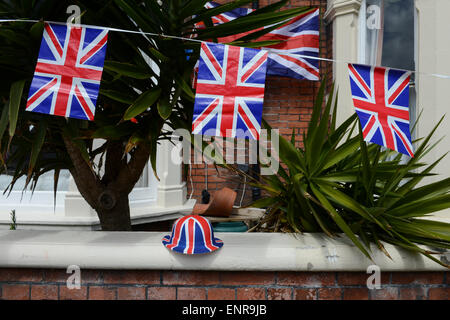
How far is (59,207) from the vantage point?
12.6 ft

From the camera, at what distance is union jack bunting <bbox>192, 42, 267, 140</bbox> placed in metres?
1.73

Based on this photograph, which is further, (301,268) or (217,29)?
(217,29)

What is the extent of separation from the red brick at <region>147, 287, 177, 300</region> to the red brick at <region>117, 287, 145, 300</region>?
0.11 ft

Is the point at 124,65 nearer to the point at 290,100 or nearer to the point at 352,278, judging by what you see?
the point at 352,278

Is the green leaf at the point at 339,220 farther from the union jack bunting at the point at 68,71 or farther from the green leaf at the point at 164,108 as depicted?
the union jack bunting at the point at 68,71

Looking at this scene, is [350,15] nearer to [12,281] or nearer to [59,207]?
[59,207]

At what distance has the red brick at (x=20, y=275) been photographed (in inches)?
68.9

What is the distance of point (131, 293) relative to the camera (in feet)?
5.68

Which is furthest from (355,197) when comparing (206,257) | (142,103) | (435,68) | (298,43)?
(298,43)

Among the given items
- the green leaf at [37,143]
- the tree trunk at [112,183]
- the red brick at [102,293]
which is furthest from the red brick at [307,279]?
the green leaf at [37,143]

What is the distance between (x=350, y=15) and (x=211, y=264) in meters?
3.90

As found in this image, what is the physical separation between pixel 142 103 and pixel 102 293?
949mm

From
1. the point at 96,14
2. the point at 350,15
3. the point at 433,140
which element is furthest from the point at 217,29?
the point at 350,15

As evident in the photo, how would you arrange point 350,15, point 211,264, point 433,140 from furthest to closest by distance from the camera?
point 350,15 → point 433,140 → point 211,264
